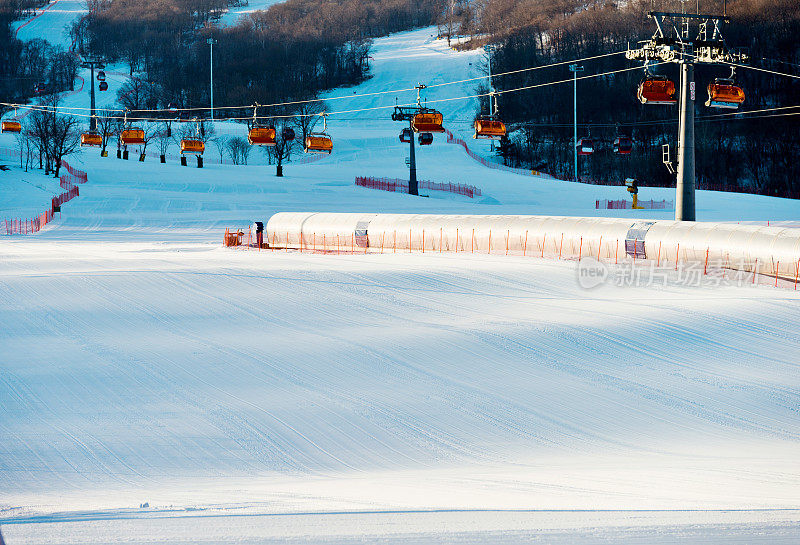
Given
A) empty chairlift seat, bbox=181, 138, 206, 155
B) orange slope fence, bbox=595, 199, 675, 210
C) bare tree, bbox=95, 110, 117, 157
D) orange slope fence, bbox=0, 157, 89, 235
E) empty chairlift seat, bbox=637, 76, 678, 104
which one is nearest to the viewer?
empty chairlift seat, bbox=637, 76, 678, 104

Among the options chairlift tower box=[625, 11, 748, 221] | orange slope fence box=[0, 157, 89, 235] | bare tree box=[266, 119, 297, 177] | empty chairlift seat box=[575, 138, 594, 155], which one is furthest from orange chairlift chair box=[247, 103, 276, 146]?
bare tree box=[266, 119, 297, 177]

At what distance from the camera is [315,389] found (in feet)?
52.8

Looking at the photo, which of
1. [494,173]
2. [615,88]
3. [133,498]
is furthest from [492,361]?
[615,88]

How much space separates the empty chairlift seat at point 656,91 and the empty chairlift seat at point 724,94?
48.8 inches

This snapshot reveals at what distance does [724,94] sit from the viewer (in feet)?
94.8

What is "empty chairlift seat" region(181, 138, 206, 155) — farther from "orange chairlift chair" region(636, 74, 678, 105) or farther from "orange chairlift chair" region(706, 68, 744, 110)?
"orange chairlift chair" region(706, 68, 744, 110)


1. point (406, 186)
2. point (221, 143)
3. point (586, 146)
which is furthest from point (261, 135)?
point (221, 143)

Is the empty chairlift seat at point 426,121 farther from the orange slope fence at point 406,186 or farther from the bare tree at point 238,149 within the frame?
the bare tree at point 238,149

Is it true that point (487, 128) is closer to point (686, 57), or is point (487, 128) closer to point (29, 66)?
point (686, 57)

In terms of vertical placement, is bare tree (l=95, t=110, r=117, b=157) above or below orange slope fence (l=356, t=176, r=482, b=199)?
above

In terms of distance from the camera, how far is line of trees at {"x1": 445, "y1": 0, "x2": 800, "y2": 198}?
91.7 metres

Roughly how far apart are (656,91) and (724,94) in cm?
219

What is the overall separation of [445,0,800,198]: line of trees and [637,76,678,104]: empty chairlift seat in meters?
48.4

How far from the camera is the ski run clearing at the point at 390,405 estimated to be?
9234 millimetres
